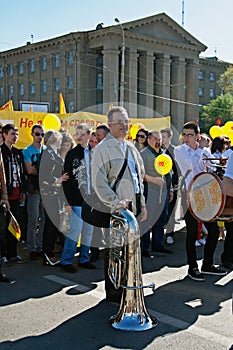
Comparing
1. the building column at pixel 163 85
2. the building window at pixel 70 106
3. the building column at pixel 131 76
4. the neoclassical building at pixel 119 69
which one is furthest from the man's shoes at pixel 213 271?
the building column at pixel 163 85

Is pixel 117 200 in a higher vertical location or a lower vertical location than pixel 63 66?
lower

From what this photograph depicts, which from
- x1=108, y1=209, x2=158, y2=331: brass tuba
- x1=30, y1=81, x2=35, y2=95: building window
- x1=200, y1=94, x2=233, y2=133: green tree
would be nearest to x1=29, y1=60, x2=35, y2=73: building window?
x1=30, y1=81, x2=35, y2=95: building window

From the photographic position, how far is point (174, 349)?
3939 mm

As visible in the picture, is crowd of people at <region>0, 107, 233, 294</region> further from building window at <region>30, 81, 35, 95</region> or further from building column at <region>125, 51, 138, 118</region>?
building window at <region>30, 81, 35, 95</region>

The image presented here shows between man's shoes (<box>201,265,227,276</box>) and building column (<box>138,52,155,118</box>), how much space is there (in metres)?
55.5

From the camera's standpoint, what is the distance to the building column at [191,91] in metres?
66.4

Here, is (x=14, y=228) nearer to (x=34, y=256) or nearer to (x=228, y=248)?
(x=34, y=256)

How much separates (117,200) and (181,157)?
6.27 feet

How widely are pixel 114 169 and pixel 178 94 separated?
6201 centimetres

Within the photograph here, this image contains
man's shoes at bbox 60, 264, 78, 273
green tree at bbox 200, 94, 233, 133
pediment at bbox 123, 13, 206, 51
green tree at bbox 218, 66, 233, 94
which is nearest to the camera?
man's shoes at bbox 60, 264, 78, 273

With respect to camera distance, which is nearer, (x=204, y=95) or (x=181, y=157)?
(x=181, y=157)

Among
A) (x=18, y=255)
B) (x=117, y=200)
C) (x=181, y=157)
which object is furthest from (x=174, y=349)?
(x=18, y=255)

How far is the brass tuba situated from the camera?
4.37 meters

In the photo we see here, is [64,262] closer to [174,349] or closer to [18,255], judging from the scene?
[18,255]
